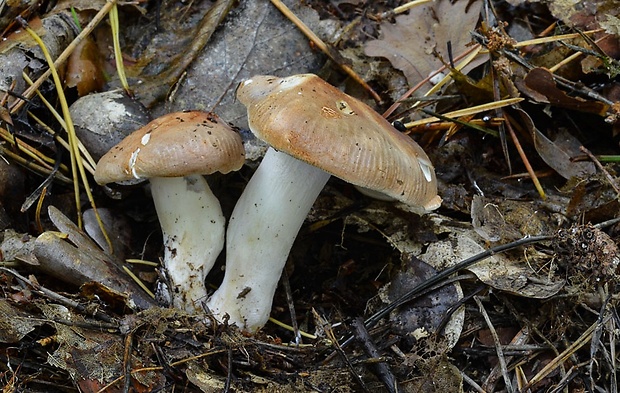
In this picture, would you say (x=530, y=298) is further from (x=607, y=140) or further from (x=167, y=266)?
(x=167, y=266)

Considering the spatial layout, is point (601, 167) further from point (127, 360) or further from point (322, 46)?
point (127, 360)

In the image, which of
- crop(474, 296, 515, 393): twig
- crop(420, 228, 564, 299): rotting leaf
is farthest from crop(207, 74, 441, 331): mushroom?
crop(474, 296, 515, 393): twig

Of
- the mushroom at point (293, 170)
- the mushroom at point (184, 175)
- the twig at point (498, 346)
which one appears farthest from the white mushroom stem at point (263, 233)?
the twig at point (498, 346)

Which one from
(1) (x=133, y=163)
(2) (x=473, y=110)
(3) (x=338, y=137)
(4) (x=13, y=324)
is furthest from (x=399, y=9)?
(4) (x=13, y=324)

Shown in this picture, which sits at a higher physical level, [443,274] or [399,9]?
[399,9]

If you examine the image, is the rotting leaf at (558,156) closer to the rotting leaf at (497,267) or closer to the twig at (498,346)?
the rotting leaf at (497,267)

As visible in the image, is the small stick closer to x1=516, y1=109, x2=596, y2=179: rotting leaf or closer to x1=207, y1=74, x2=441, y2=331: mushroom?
x1=207, y1=74, x2=441, y2=331: mushroom
